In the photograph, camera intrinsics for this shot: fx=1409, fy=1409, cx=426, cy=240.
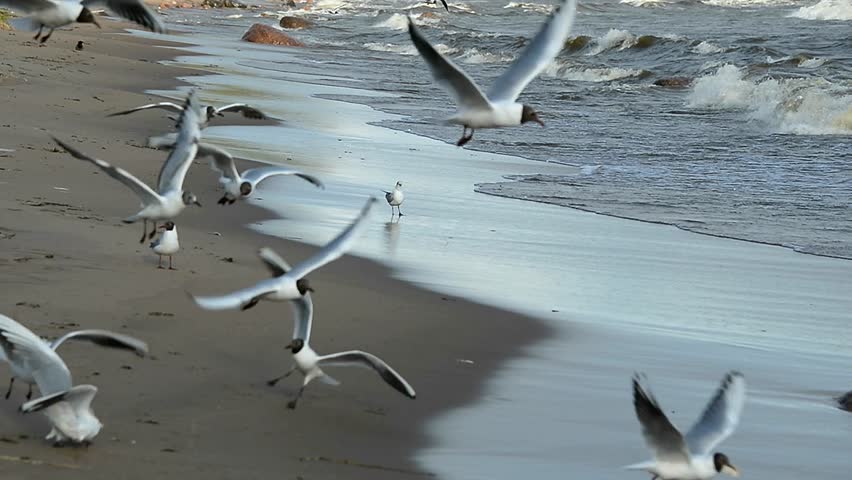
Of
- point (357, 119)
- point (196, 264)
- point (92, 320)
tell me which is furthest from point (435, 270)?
point (357, 119)

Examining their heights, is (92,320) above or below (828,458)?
below

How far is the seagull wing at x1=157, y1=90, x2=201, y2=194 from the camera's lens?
7684 millimetres

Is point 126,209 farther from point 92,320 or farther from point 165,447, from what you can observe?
point 165,447

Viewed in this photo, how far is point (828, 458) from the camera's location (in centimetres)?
655

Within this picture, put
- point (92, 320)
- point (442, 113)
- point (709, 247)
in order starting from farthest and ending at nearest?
point (442, 113), point (709, 247), point (92, 320)

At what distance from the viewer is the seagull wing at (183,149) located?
25.2 feet

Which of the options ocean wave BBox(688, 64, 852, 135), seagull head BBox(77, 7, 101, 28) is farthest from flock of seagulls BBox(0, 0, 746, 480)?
ocean wave BBox(688, 64, 852, 135)

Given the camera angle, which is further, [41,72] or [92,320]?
A: [41,72]

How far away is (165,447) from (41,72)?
1610 centimetres

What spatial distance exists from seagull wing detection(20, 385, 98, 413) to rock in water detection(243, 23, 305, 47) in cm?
3515

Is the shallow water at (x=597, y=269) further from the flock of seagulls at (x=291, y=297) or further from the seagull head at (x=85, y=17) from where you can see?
the seagull head at (x=85, y=17)

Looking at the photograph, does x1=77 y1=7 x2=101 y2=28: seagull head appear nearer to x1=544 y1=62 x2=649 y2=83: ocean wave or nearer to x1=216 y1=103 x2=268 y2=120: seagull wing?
x1=216 y1=103 x2=268 y2=120: seagull wing

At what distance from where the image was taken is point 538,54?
745 cm

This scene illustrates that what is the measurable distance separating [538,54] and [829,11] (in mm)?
43164
